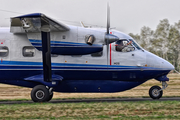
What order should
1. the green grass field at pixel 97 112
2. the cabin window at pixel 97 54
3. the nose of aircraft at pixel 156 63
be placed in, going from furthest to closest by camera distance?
the nose of aircraft at pixel 156 63 → the cabin window at pixel 97 54 → the green grass field at pixel 97 112

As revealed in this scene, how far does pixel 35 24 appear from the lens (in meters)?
11.5

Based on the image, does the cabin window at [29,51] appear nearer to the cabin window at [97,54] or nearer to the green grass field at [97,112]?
the cabin window at [97,54]

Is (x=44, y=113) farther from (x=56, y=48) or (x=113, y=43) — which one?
(x=113, y=43)

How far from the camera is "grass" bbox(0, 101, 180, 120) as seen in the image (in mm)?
9023

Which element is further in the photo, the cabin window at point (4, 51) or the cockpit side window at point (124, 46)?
the cockpit side window at point (124, 46)

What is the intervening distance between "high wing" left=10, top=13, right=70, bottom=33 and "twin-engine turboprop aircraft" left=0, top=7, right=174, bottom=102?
0.05m

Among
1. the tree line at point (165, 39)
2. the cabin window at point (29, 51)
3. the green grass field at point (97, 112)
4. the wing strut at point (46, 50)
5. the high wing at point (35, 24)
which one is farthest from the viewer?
the tree line at point (165, 39)

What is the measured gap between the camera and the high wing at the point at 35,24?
10.6m

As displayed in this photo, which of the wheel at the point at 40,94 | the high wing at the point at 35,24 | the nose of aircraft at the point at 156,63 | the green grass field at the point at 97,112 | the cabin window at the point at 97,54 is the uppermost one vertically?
the high wing at the point at 35,24

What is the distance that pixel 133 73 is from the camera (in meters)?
13.1

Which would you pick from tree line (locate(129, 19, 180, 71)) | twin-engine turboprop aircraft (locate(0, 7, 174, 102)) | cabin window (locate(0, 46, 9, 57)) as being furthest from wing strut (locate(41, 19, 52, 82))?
tree line (locate(129, 19, 180, 71))

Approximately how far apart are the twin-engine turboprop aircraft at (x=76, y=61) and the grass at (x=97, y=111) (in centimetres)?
222

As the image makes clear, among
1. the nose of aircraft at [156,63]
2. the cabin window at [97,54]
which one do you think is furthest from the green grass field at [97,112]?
the cabin window at [97,54]

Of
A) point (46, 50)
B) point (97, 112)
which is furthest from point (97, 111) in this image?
point (46, 50)
